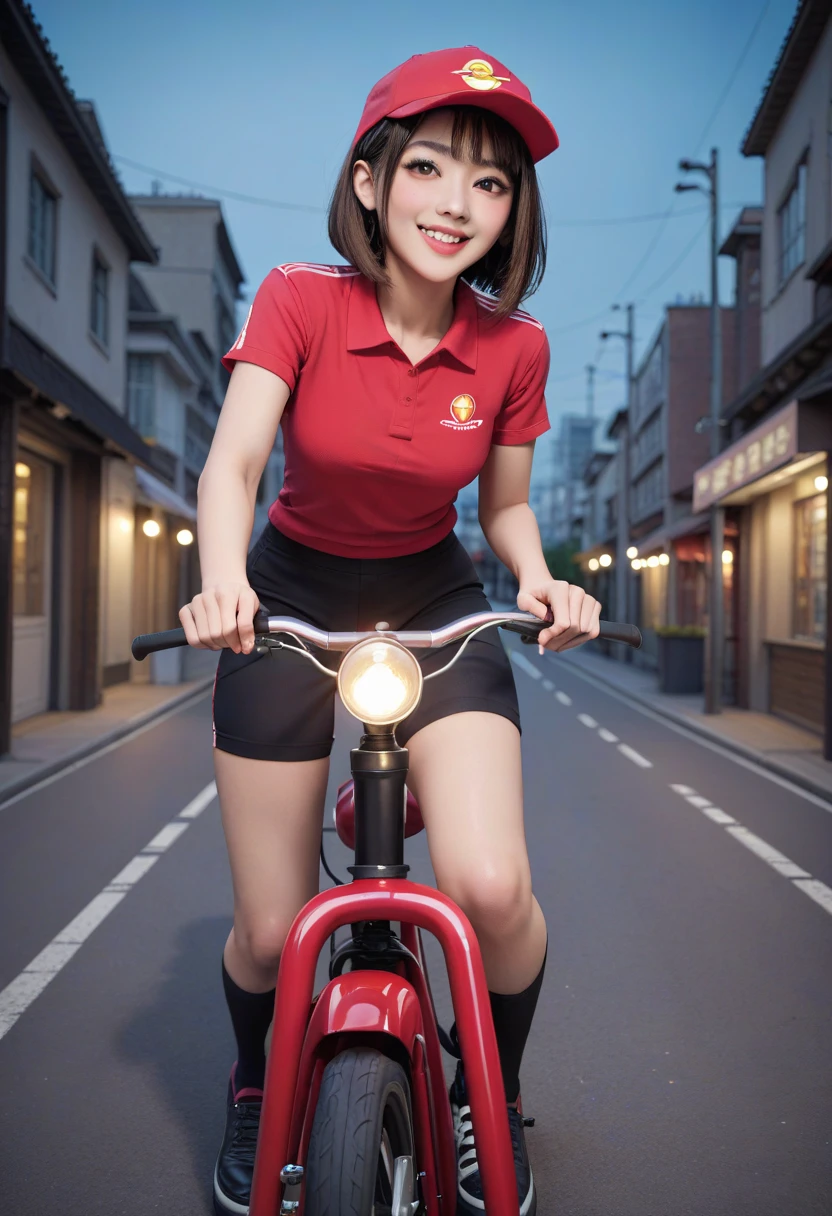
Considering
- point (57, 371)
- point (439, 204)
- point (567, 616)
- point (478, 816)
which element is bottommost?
point (478, 816)

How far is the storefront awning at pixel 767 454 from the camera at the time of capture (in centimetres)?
1101

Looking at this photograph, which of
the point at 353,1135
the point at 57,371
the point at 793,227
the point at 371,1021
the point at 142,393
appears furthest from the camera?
the point at 142,393

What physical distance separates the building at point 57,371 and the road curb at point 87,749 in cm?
96

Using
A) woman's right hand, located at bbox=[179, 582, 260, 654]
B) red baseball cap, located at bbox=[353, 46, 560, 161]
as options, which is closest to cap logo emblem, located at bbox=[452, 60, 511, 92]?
red baseball cap, located at bbox=[353, 46, 560, 161]

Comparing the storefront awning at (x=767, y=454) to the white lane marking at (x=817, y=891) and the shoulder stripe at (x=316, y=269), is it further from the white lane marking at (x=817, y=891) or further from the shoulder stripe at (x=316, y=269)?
the shoulder stripe at (x=316, y=269)

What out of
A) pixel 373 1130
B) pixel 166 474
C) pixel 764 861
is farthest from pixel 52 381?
pixel 166 474

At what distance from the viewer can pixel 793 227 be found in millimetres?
15500

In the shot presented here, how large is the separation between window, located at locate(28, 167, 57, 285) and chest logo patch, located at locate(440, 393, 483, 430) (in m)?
12.8

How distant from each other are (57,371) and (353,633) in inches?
432

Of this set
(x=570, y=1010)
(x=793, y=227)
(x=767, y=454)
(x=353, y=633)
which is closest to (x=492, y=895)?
(x=353, y=633)

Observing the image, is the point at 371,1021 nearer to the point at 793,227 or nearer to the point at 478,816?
the point at 478,816

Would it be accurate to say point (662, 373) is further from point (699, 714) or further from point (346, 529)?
point (346, 529)

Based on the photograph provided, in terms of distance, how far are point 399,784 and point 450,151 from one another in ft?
3.86

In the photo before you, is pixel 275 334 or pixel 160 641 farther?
pixel 275 334
